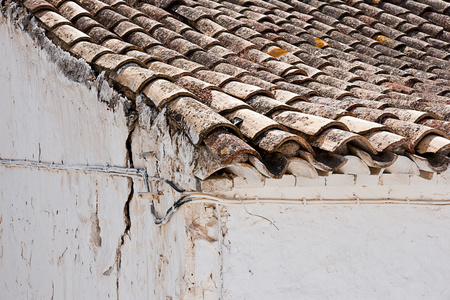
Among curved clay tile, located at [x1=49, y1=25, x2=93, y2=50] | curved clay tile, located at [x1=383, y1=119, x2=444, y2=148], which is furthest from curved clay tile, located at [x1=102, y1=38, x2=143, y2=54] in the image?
curved clay tile, located at [x1=383, y1=119, x2=444, y2=148]

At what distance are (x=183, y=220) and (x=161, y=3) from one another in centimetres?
279

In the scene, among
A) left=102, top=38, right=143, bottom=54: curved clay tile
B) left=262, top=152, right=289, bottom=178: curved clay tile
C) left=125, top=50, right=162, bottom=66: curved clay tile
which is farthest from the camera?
left=102, top=38, right=143, bottom=54: curved clay tile

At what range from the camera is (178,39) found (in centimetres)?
398

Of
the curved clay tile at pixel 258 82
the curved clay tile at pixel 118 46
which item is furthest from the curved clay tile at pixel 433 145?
the curved clay tile at pixel 118 46

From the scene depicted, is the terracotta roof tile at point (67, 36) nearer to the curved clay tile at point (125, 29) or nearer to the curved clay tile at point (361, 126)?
the curved clay tile at point (125, 29)

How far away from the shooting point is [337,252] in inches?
116

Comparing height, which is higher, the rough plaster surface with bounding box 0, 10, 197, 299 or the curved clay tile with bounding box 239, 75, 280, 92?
the curved clay tile with bounding box 239, 75, 280, 92

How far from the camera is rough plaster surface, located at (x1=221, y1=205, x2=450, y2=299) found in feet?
8.84

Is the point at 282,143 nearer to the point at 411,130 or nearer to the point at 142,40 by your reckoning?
the point at 411,130

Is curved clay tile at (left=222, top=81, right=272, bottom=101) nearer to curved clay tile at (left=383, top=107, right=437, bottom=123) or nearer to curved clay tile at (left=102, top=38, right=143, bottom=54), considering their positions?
curved clay tile at (left=102, top=38, right=143, bottom=54)

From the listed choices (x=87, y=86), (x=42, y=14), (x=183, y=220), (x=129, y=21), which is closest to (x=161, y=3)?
(x=129, y=21)

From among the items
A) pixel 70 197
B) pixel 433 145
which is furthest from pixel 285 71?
pixel 70 197

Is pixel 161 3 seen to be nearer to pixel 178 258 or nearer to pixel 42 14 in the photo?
pixel 42 14

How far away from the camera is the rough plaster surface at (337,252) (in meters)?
2.70
